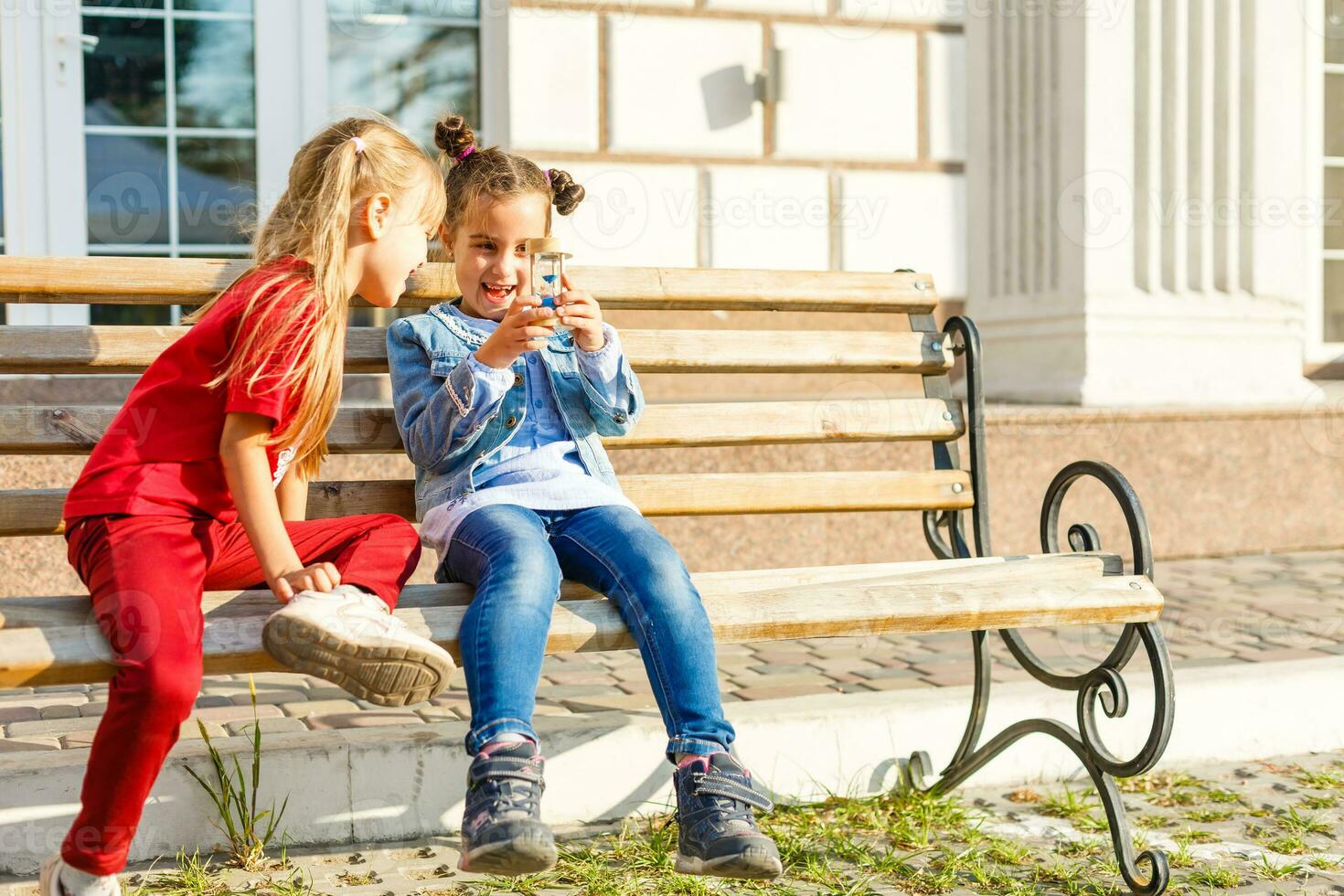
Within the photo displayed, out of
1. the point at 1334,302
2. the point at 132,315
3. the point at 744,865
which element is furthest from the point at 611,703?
the point at 1334,302

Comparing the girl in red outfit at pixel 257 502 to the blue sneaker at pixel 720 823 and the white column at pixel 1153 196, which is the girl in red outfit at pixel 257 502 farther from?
the white column at pixel 1153 196

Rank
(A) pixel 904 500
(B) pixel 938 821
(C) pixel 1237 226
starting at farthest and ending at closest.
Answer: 1. (C) pixel 1237 226
2. (A) pixel 904 500
3. (B) pixel 938 821

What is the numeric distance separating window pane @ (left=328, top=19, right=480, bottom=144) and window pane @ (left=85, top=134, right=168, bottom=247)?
0.89 meters

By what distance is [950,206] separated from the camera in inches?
240

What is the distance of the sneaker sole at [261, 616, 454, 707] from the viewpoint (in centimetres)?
187

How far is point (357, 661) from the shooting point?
1881mm

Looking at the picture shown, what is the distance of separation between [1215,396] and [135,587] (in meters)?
4.97

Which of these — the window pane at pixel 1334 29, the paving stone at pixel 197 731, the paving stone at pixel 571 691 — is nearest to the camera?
the paving stone at pixel 197 731

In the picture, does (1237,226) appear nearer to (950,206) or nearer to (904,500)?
(950,206)

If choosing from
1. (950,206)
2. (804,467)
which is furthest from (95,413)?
(950,206)

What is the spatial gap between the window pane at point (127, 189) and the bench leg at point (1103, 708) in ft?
13.6

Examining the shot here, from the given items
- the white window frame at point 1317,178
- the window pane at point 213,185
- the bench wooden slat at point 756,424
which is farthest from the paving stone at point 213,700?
the white window frame at point 1317,178

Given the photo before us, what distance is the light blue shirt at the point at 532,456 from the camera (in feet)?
8.00

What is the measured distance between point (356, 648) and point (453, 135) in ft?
4.01
